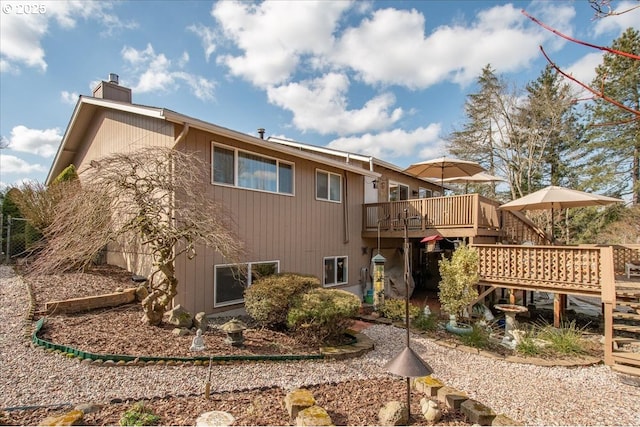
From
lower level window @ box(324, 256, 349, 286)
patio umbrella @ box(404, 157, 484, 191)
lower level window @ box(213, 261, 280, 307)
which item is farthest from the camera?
lower level window @ box(324, 256, 349, 286)

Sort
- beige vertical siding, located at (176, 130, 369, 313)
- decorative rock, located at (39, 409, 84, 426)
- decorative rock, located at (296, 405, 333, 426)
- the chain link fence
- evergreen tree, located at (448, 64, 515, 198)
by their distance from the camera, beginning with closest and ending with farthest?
decorative rock, located at (39, 409, 84, 426) → decorative rock, located at (296, 405, 333, 426) → beige vertical siding, located at (176, 130, 369, 313) → the chain link fence → evergreen tree, located at (448, 64, 515, 198)

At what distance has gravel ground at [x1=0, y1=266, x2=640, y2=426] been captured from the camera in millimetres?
3850

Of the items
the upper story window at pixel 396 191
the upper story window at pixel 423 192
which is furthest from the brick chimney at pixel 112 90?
the upper story window at pixel 423 192

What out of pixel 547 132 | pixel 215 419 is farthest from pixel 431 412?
pixel 547 132

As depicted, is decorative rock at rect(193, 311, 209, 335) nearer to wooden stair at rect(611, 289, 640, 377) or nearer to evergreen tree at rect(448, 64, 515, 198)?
wooden stair at rect(611, 289, 640, 377)

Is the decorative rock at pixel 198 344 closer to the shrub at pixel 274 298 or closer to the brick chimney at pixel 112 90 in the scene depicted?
the shrub at pixel 274 298

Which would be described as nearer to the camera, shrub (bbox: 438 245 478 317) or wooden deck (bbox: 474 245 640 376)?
wooden deck (bbox: 474 245 640 376)

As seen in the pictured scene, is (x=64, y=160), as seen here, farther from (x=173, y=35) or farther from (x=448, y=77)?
(x=448, y=77)

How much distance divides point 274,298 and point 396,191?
952cm

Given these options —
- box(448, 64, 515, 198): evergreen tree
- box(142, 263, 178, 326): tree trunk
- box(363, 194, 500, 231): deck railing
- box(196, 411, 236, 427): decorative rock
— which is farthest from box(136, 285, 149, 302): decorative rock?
box(448, 64, 515, 198): evergreen tree

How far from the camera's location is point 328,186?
10945 mm

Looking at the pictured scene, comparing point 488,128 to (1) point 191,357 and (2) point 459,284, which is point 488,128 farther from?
(1) point 191,357

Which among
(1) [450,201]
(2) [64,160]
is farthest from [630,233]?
(2) [64,160]

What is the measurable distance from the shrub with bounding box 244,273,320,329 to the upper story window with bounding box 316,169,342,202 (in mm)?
4375
